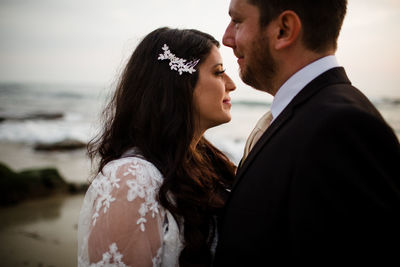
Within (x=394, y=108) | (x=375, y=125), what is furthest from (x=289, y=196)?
(x=394, y=108)

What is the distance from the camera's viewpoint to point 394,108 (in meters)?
18.9

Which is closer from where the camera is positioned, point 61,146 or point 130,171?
point 130,171

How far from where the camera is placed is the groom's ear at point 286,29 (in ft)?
5.59

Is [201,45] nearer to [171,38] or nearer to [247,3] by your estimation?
[171,38]

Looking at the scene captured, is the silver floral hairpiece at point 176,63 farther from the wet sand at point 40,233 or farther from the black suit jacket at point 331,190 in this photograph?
the wet sand at point 40,233

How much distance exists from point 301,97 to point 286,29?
40 cm

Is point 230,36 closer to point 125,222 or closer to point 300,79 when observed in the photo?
point 300,79

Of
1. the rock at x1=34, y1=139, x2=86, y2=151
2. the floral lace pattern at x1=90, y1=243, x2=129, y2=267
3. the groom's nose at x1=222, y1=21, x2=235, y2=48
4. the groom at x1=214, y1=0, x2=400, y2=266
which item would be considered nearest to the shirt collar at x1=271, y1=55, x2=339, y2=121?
the groom at x1=214, y1=0, x2=400, y2=266

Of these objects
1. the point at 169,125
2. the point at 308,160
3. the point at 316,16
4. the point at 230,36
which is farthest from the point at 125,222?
the point at 316,16

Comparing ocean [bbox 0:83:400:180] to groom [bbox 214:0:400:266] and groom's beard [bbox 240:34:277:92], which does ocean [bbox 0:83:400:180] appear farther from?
groom [bbox 214:0:400:266]

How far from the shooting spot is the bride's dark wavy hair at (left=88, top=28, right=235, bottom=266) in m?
2.20

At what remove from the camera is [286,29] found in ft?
5.72

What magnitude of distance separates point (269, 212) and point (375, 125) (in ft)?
1.94

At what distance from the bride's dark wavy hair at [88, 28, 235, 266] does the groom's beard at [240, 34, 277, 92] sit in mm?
575
